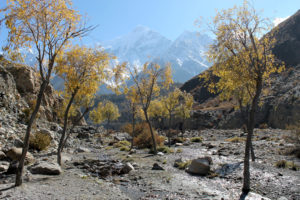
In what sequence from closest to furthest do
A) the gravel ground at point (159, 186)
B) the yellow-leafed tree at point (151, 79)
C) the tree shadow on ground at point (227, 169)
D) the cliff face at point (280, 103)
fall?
the gravel ground at point (159, 186) < the tree shadow on ground at point (227, 169) < the yellow-leafed tree at point (151, 79) < the cliff face at point (280, 103)

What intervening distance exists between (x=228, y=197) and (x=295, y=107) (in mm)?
36198

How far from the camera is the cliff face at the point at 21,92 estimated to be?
1952 centimetres

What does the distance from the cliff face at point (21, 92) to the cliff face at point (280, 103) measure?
17.4m

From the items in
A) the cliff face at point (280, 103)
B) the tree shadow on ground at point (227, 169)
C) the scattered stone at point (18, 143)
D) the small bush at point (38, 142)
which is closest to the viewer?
the tree shadow on ground at point (227, 169)

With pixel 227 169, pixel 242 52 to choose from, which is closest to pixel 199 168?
pixel 227 169

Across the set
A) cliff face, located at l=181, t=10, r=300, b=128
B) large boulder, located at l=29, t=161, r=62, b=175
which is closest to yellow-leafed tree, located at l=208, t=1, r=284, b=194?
cliff face, located at l=181, t=10, r=300, b=128

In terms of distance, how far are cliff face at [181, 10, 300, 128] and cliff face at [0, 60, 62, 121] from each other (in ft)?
57.0

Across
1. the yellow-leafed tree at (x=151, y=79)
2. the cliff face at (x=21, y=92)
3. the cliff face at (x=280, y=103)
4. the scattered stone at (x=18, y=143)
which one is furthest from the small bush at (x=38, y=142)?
the cliff face at (x=280, y=103)

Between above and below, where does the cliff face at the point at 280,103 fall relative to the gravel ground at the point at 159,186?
above

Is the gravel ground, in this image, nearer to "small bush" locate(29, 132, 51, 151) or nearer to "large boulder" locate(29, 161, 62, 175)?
"large boulder" locate(29, 161, 62, 175)

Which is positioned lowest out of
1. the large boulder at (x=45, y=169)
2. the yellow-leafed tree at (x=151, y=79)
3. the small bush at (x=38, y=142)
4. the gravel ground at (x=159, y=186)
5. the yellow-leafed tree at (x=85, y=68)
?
the gravel ground at (x=159, y=186)

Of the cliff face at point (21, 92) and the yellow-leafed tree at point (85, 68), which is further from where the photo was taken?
the cliff face at point (21, 92)

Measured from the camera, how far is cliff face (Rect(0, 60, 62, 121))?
19.5m

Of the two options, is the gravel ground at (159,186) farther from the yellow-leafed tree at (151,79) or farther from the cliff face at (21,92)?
the yellow-leafed tree at (151,79)
